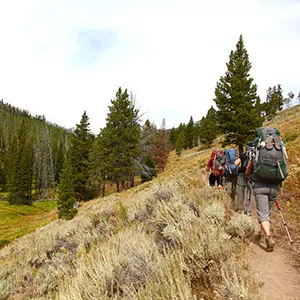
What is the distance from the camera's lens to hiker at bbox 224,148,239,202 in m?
5.95

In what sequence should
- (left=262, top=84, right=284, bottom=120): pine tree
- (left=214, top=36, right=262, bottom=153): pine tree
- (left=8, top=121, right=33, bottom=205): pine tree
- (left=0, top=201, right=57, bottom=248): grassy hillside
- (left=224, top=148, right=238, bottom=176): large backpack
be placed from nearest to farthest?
(left=224, top=148, right=238, bottom=176): large backpack
(left=214, top=36, right=262, bottom=153): pine tree
(left=0, top=201, right=57, bottom=248): grassy hillside
(left=8, top=121, right=33, bottom=205): pine tree
(left=262, top=84, right=284, bottom=120): pine tree

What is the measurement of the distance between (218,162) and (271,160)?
10.2ft

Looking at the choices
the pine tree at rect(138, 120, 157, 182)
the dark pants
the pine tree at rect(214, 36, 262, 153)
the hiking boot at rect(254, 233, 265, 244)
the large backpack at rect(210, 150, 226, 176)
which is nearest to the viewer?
the hiking boot at rect(254, 233, 265, 244)

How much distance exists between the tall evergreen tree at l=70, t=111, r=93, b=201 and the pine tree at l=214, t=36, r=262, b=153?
2310 centimetres

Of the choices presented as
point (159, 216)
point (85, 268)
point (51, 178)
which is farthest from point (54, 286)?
point (51, 178)

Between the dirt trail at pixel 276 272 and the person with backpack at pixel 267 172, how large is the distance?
179 millimetres

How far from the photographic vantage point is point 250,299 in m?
1.83

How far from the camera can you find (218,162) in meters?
6.59

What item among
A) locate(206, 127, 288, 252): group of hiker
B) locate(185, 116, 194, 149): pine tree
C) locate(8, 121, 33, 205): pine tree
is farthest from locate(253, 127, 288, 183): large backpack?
locate(185, 116, 194, 149): pine tree

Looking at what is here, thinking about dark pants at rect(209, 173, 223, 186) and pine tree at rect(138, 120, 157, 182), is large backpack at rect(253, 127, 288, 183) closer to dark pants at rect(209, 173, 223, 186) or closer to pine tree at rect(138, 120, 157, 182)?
dark pants at rect(209, 173, 223, 186)

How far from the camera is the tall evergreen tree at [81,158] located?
35.1 m

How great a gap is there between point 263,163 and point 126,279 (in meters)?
2.76

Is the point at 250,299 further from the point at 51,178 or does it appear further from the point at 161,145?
the point at 51,178

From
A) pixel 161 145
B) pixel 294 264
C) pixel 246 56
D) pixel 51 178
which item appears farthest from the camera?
pixel 51 178
